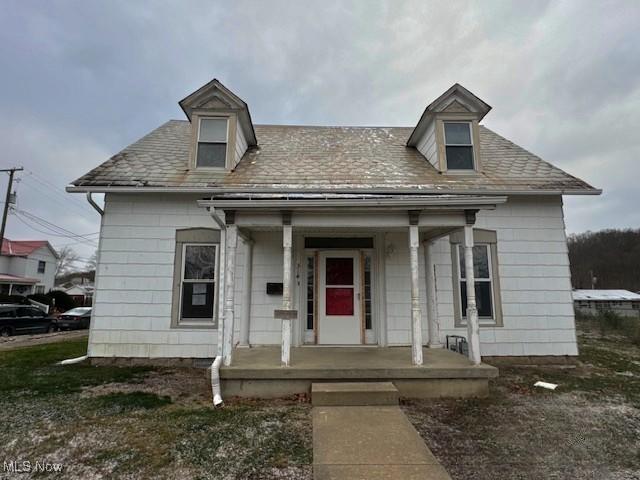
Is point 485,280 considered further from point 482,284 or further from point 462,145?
point 462,145

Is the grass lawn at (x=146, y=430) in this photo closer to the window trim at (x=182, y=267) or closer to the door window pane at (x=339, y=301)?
the window trim at (x=182, y=267)

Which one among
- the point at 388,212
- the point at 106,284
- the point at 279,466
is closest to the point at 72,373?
the point at 106,284

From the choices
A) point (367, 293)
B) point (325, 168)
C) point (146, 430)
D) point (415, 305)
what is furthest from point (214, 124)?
point (146, 430)

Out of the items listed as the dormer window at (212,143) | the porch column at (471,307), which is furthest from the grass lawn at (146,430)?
the dormer window at (212,143)

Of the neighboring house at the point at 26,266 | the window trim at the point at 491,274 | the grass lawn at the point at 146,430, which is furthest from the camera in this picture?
the neighboring house at the point at 26,266

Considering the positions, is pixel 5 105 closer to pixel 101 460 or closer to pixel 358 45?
pixel 358 45

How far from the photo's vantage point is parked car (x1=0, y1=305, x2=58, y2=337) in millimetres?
13039

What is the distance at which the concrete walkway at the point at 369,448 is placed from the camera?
8.58 ft

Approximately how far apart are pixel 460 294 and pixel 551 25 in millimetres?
7924

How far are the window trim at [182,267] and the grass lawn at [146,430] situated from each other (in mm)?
1236

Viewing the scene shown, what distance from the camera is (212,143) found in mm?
7223

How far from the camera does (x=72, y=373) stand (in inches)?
226

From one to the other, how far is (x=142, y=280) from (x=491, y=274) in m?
7.18

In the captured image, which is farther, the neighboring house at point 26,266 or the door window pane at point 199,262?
the neighboring house at point 26,266
